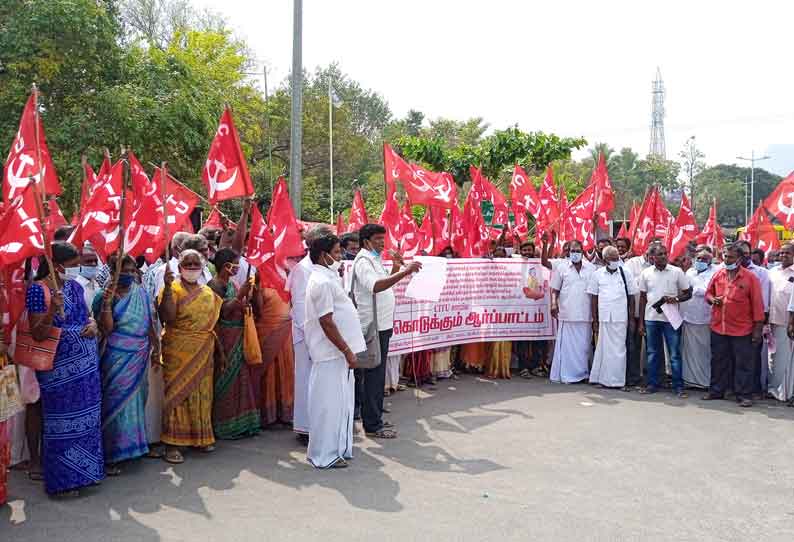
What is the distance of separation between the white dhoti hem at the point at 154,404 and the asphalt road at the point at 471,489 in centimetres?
46

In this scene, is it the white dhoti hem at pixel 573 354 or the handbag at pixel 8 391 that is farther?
the white dhoti hem at pixel 573 354

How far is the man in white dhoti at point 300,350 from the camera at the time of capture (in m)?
6.52

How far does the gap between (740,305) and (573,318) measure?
210 centimetres

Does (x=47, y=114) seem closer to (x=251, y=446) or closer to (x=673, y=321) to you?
(x=251, y=446)

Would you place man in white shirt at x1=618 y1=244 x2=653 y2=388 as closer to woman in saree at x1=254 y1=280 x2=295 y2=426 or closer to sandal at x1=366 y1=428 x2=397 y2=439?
sandal at x1=366 y1=428 x2=397 y2=439

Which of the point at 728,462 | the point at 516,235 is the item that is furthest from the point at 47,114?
the point at 728,462

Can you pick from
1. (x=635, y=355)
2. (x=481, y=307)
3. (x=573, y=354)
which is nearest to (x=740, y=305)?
(x=635, y=355)

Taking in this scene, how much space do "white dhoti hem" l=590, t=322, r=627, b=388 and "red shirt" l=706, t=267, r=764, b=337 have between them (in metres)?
1.25

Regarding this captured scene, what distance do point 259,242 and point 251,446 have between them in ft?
5.97

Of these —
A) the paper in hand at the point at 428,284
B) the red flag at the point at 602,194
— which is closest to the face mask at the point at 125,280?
the paper in hand at the point at 428,284

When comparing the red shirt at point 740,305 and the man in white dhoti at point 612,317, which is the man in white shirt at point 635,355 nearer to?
the man in white dhoti at point 612,317

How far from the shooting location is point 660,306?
9117 mm

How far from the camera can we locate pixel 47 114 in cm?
1502

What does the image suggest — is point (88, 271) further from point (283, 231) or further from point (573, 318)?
point (573, 318)
